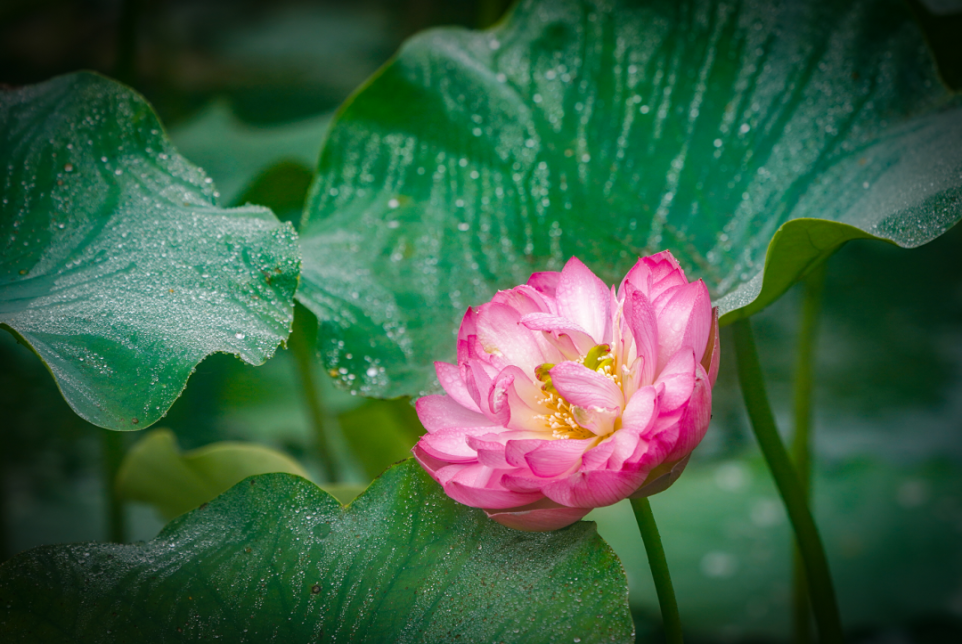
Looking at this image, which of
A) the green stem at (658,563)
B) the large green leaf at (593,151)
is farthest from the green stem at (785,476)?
the green stem at (658,563)

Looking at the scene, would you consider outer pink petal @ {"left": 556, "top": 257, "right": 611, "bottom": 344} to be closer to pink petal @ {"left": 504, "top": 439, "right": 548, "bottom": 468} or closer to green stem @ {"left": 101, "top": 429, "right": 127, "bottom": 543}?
pink petal @ {"left": 504, "top": 439, "right": 548, "bottom": 468}

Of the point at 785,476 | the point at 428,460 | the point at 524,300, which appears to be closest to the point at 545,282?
the point at 524,300

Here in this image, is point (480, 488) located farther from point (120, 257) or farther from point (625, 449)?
point (120, 257)

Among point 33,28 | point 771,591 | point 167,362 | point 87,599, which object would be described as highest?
point 167,362

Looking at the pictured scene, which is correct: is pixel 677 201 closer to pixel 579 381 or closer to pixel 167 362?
pixel 579 381

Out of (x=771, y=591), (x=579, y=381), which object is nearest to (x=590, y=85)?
(x=579, y=381)

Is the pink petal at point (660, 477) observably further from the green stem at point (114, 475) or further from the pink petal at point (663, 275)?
the green stem at point (114, 475)

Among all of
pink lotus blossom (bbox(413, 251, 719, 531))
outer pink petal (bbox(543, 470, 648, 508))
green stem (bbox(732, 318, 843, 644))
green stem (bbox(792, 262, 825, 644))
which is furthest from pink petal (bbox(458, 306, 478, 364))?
green stem (bbox(792, 262, 825, 644))
